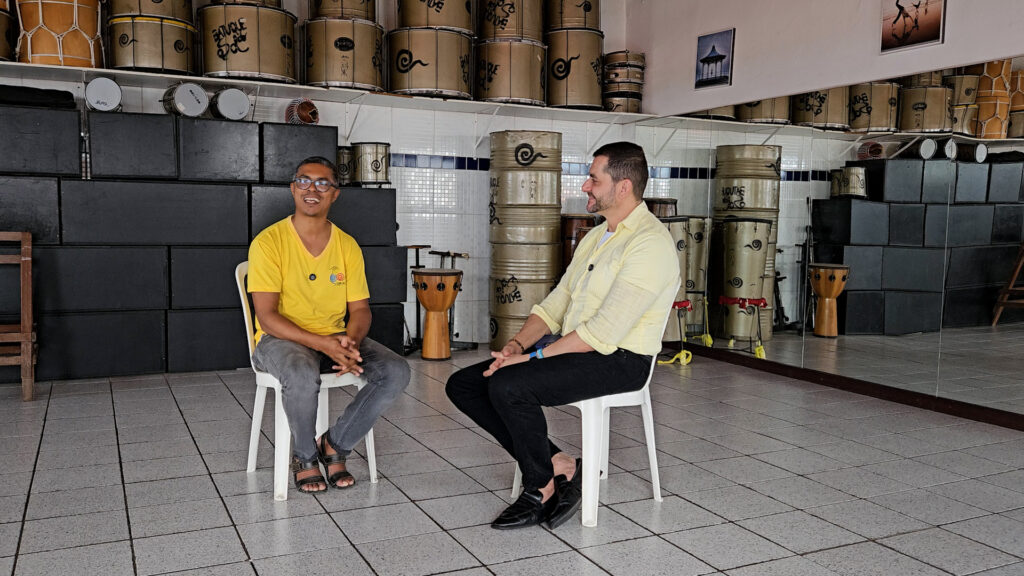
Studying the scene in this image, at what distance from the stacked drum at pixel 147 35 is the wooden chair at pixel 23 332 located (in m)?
1.41

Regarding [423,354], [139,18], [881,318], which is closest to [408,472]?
[423,354]

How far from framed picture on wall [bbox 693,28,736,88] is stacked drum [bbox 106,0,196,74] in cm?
409

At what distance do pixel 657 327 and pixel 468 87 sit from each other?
4.20 m

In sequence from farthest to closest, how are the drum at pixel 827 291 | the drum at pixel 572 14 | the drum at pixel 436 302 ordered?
the drum at pixel 572 14
the drum at pixel 436 302
the drum at pixel 827 291

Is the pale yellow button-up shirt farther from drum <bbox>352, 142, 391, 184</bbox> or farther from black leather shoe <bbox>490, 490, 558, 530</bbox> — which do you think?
drum <bbox>352, 142, 391, 184</bbox>

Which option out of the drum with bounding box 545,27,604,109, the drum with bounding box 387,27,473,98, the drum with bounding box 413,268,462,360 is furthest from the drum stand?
the drum with bounding box 545,27,604,109

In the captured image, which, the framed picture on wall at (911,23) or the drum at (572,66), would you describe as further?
the drum at (572,66)

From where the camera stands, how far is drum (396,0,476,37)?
658 centimetres

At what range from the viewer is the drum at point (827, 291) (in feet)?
19.3

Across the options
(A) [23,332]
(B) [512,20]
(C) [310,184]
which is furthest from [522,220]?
(A) [23,332]

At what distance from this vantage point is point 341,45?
20.7 ft

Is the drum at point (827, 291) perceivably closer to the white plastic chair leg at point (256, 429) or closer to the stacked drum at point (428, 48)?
the stacked drum at point (428, 48)

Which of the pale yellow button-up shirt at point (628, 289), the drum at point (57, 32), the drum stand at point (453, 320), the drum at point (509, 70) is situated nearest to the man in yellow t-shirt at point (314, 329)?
the pale yellow button-up shirt at point (628, 289)

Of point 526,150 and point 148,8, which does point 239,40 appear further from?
point 526,150
